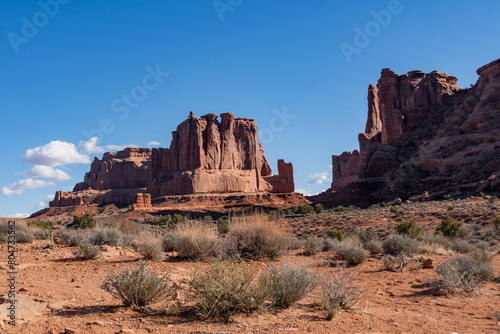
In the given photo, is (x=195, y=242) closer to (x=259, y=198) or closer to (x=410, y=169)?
(x=410, y=169)

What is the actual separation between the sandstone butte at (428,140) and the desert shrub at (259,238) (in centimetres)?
3364

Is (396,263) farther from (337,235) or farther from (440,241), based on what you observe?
(337,235)

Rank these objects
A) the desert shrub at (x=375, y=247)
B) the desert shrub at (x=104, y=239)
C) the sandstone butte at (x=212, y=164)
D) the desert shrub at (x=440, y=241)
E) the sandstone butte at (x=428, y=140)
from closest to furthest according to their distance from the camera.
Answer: the desert shrub at (x=104, y=239) → the desert shrub at (x=375, y=247) → the desert shrub at (x=440, y=241) → the sandstone butte at (x=428, y=140) → the sandstone butte at (x=212, y=164)

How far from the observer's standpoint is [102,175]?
120 m

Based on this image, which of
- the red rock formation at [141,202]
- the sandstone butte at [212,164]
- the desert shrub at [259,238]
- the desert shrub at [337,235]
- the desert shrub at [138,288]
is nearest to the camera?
the desert shrub at [138,288]

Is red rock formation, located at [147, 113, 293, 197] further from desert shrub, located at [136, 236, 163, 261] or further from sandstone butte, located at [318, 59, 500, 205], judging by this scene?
desert shrub, located at [136, 236, 163, 261]

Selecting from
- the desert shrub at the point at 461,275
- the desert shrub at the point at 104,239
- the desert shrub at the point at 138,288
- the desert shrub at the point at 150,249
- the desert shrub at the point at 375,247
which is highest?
the desert shrub at the point at 104,239

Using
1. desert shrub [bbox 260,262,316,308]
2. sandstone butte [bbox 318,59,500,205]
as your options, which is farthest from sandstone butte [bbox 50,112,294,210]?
desert shrub [bbox 260,262,316,308]

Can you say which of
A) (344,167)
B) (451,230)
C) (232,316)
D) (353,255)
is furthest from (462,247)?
(344,167)

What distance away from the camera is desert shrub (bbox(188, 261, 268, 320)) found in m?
4.48

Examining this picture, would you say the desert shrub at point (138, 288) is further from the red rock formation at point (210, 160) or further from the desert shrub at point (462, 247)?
the red rock formation at point (210, 160)

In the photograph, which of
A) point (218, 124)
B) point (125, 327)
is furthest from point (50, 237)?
point (218, 124)

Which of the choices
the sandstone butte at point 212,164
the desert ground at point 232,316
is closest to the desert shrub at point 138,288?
the desert ground at point 232,316

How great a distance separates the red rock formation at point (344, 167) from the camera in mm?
110438
